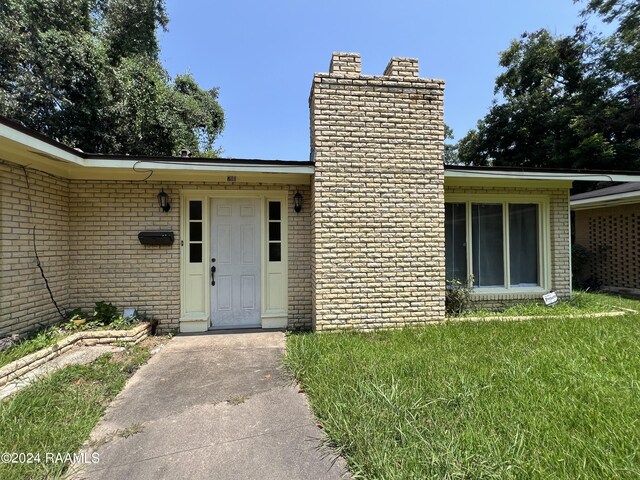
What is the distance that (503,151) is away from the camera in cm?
1777

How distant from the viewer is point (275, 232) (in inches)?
220

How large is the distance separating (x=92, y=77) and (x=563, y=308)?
14383mm

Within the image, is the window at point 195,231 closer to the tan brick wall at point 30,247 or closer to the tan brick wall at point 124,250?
the tan brick wall at point 124,250

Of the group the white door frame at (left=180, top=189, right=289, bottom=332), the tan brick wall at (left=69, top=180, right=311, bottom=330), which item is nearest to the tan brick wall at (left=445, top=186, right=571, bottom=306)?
the white door frame at (left=180, top=189, right=289, bottom=332)

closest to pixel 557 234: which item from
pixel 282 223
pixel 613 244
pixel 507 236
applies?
pixel 507 236

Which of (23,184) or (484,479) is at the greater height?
(23,184)

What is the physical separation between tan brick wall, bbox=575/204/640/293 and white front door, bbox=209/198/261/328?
31.1 feet

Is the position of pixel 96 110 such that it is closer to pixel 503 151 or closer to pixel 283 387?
pixel 283 387

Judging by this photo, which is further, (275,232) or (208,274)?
(275,232)

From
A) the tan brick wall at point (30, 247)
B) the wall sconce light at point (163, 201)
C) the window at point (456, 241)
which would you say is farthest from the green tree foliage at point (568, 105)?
the tan brick wall at point (30, 247)

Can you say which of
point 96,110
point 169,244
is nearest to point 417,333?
point 169,244

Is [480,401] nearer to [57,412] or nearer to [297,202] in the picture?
[57,412]

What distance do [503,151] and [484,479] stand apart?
1962 centimetres

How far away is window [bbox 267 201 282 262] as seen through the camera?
5.58 meters
